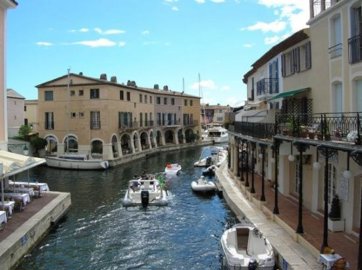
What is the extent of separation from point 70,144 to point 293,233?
151 ft

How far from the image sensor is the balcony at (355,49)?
16.9 metres

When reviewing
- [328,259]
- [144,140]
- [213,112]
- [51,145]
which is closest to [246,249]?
[328,259]

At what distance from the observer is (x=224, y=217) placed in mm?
26406

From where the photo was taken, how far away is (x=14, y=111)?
69938 mm

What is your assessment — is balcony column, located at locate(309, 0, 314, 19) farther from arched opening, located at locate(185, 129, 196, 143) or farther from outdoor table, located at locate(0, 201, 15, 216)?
arched opening, located at locate(185, 129, 196, 143)

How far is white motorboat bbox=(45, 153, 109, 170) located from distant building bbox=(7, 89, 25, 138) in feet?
59.9

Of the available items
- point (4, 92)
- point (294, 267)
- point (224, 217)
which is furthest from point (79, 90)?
point (294, 267)

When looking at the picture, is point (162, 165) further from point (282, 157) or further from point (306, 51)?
point (306, 51)

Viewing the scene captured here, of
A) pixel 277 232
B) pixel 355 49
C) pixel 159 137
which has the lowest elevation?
pixel 277 232

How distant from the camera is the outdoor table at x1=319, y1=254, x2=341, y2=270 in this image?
13.3m

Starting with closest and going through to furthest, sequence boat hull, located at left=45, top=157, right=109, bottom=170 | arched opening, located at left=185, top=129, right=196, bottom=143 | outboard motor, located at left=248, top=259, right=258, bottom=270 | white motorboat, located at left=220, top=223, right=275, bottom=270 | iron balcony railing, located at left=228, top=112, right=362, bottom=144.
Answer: iron balcony railing, located at left=228, top=112, right=362, bottom=144, outboard motor, located at left=248, top=259, right=258, bottom=270, white motorboat, located at left=220, top=223, right=275, bottom=270, boat hull, located at left=45, top=157, right=109, bottom=170, arched opening, located at left=185, top=129, right=196, bottom=143

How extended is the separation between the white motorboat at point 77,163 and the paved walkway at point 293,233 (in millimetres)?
25630

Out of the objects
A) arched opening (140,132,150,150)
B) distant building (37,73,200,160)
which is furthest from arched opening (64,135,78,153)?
arched opening (140,132,150,150)

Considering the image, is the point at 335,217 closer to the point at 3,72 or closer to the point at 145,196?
the point at 145,196
